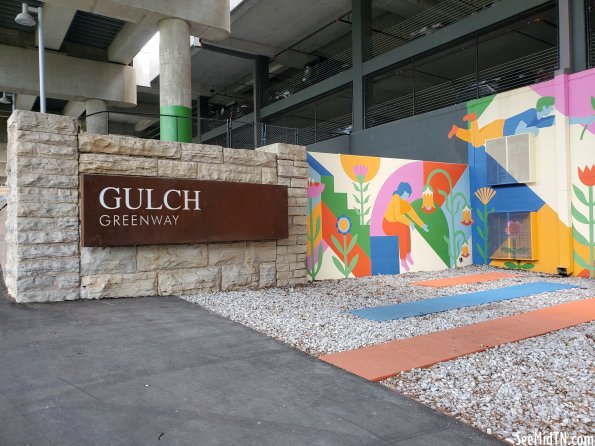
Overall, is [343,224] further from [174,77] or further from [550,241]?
[174,77]

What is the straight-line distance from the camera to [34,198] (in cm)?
557

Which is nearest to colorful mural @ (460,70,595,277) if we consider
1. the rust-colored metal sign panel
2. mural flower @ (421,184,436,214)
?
mural flower @ (421,184,436,214)

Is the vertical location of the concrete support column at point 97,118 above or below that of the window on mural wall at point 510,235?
above

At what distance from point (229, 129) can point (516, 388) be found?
8.76 metres

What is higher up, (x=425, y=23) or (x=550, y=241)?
(x=425, y=23)

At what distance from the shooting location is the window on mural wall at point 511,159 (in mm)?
9953

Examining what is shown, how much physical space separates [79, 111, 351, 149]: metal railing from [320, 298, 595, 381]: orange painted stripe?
5106 millimetres

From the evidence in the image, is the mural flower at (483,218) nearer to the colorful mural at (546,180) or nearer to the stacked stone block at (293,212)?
the colorful mural at (546,180)

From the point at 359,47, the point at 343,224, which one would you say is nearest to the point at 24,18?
the point at 343,224

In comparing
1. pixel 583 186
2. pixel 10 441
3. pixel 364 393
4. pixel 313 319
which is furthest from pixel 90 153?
pixel 583 186

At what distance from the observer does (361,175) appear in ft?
30.1

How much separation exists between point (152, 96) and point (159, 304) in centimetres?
2233

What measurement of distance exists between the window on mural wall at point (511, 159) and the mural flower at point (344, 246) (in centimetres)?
425

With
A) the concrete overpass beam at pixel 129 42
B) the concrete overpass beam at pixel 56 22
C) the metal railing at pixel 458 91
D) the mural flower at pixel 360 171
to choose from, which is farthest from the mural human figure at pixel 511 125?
the concrete overpass beam at pixel 56 22
